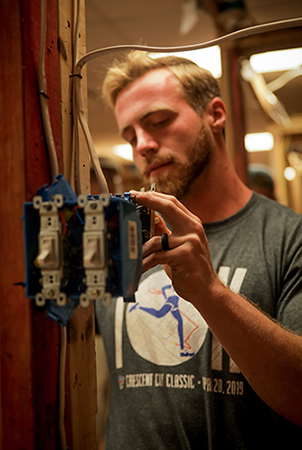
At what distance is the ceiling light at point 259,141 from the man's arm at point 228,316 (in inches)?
238

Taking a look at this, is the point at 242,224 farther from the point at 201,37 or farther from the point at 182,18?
the point at 201,37

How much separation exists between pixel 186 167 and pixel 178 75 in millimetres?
343

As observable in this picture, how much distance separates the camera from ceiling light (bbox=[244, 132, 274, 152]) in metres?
6.73

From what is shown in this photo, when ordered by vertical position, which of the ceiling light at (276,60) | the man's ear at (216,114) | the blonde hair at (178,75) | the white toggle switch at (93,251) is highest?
the ceiling light at (276,60)

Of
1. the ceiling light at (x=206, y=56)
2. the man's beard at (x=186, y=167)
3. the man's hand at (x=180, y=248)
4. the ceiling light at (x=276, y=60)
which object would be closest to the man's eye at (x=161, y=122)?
the man's beard at (x=186, y=167)

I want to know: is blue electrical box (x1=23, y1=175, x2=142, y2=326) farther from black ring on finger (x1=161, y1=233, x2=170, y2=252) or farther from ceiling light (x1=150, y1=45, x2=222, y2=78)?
ceiling light (x1=150, y1=45, x2=222, y2=78)

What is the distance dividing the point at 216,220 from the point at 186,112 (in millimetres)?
385

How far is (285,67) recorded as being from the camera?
134 inches

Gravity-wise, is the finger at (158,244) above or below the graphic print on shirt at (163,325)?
above

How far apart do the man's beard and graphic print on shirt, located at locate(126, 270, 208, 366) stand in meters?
0.30

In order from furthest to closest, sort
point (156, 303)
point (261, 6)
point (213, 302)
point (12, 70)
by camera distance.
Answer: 1. point (261, 6)
2. point (156, 303)
3. point (213, 302)
4. point (12, 70)

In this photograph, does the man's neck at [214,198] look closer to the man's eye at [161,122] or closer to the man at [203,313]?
the man at [203,313]

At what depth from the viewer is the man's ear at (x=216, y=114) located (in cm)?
138

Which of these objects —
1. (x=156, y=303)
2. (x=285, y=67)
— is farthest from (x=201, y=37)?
(x=156, y=303)
